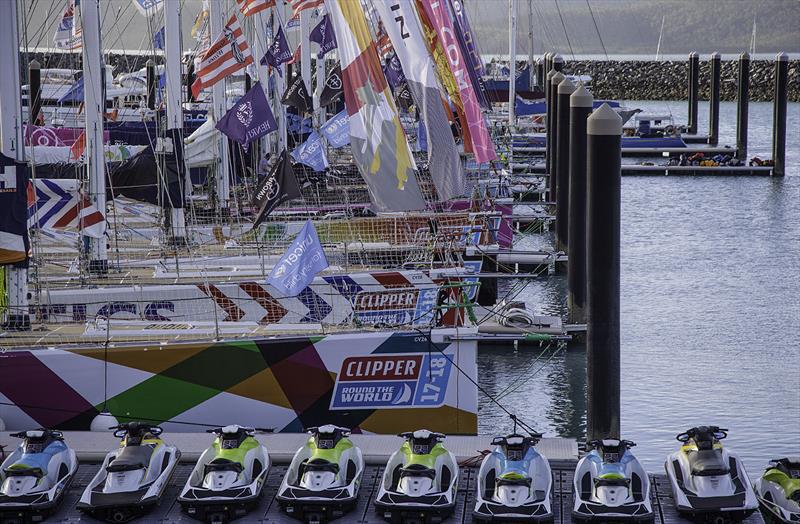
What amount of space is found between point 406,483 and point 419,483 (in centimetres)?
15

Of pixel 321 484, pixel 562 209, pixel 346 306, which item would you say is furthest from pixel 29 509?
pixel 562 209

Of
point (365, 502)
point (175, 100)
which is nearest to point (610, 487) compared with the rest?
point (365, 502)

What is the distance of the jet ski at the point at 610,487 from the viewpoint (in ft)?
50.5

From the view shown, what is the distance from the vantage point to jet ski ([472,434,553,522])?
50.5ft

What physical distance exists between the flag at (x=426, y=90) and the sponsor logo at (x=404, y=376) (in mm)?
4718

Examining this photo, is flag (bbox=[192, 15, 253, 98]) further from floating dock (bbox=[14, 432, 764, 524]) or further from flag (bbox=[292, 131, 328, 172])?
floating dock (bbox=[14, 432, 764, 524])

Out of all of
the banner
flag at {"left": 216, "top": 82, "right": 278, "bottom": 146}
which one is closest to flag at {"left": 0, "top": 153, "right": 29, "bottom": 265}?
flag at {"left": 216, "top": 82, "right": 278, "bottom": 146}

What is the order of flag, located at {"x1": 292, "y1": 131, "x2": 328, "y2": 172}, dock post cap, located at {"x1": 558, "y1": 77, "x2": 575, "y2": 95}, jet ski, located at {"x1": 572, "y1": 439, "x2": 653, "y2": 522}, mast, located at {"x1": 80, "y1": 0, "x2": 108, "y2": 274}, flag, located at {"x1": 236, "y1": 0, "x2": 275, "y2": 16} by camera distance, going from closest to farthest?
1. jet ski, located at {"x1": 572, "y1": 439, "x2": 653, "y2": 522}
2. mast, located at {"x1": 80, "y1": 0, "x2": 108, "y2": 274}
3. flag, located at {"x1": 236, "y1": 0, "x2": 275, "y2": 16}
4. flag, located at {"x1": 292, "y1": 131, "x2": 328, "y2": 172}
5. dock post cap, located at {"x1": 558, "y1": 77, "x2": 575, "y2": 95}

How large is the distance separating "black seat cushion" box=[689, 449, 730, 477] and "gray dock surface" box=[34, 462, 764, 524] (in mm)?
607

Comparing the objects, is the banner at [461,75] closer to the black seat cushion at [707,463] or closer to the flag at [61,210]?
the flag at [61,210]

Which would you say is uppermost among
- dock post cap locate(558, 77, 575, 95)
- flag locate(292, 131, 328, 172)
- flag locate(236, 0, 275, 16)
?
flag locate(236, 0, 275, 16)

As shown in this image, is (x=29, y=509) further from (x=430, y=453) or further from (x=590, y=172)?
(x=590, y=172)

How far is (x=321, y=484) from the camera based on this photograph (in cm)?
1594

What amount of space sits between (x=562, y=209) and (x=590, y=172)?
16495 mm
